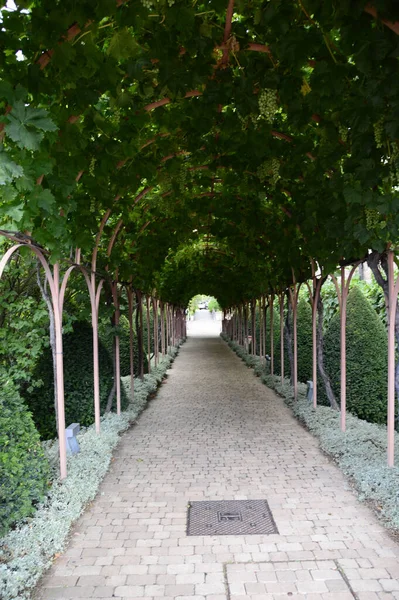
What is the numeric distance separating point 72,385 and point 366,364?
4.40 metres

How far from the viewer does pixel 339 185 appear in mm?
4031

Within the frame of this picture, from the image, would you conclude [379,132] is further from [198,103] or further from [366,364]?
[366,364]

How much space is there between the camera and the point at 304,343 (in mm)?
9961

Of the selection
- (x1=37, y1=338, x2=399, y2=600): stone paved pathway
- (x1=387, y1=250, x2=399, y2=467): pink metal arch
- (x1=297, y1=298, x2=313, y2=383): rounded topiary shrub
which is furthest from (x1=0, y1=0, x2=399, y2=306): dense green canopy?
(x1=297, y1=298, x2=313, y2=383): rounded topiary shrub

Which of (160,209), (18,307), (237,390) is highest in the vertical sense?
(160,209)

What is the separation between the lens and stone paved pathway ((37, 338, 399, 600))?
9.50 ft

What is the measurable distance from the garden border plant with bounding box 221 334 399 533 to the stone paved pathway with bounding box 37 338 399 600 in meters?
0.12

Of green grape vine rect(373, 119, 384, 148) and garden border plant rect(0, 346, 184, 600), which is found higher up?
green grape vine rect(373, 119, 384, 148)

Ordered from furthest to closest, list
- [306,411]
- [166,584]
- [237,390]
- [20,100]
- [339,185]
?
[237,390] → [306,411] → [339,185] → [166,584] → [20,100]

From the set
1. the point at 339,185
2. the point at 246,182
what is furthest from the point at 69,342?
the point at 339,185

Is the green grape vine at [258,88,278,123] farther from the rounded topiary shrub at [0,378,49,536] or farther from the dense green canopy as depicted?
the rounded topiary shrub at [0,378,49,536]

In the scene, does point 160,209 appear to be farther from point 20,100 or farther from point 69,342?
point 20,100

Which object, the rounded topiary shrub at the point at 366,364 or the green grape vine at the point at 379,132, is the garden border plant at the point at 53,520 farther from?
the rounded topiary shrub at the point at 366,364

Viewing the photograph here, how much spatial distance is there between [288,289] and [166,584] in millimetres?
7054
